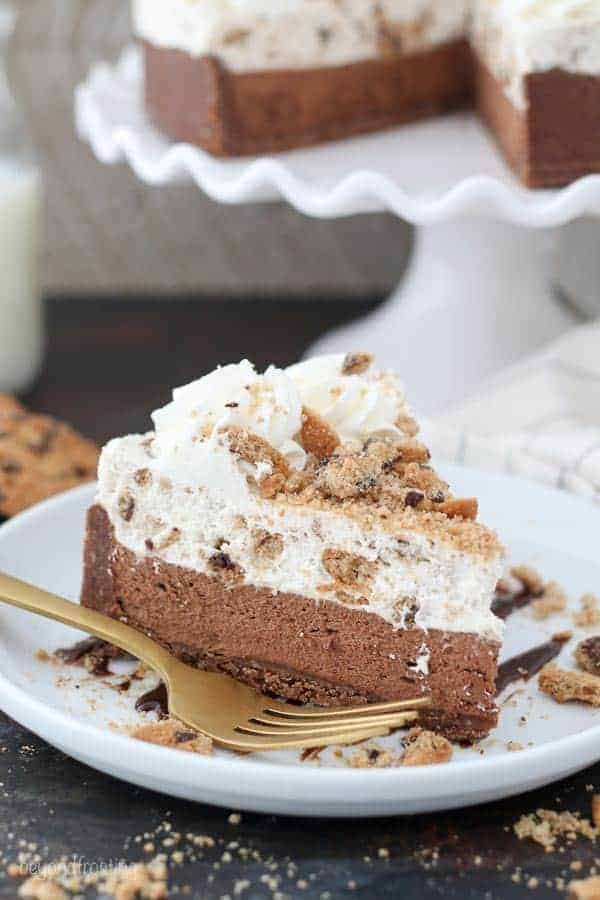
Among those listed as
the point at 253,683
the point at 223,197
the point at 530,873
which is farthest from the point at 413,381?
the point at 530,873

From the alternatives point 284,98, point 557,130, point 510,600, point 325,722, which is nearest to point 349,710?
point 325,722

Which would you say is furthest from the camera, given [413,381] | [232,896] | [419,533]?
[413,381]

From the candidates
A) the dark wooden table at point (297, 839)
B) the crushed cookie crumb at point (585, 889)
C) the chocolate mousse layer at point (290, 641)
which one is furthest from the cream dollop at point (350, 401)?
the crushed cookie crumb at point (585, 889)

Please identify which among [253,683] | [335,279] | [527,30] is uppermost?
[527,30]

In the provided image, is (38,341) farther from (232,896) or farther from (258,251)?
(232,896)

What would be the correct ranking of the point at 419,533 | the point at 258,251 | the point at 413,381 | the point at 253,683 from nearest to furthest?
the point at 419,533
the point at 253,683
the point at 413,381
the point at 258,251

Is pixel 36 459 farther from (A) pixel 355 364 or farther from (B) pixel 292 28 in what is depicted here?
(B) pixel 292 28

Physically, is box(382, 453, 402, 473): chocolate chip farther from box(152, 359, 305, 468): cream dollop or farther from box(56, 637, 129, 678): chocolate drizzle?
box(56, 637, 129, 678): chocolate drizzle
